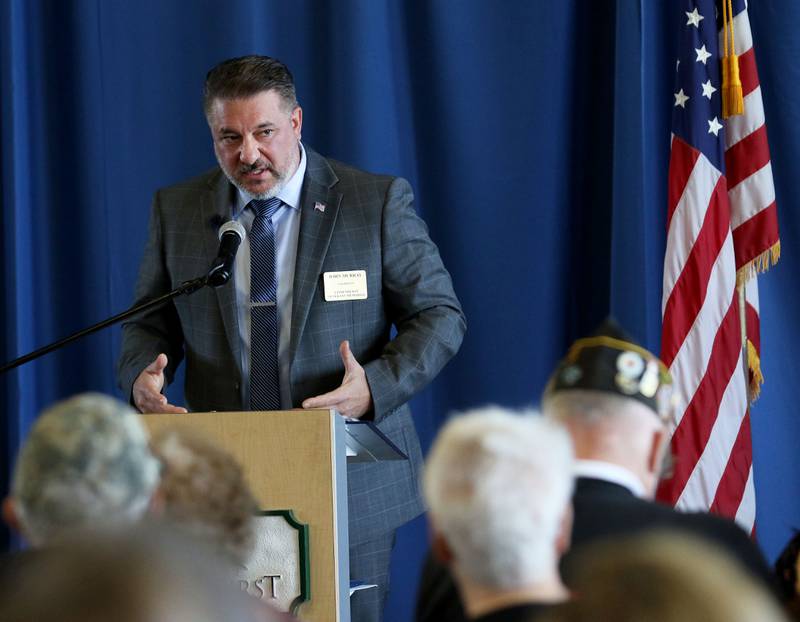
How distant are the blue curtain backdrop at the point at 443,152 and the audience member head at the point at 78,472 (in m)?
3.62

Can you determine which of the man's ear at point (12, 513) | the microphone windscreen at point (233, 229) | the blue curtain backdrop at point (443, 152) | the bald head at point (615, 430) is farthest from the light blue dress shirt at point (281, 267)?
the man's ear at point (12, 513)

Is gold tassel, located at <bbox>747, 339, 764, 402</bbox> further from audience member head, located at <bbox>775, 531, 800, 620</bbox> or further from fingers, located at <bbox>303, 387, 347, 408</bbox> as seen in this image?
audience member head, located at <bbox>775, 531, 800, 620</bbox>

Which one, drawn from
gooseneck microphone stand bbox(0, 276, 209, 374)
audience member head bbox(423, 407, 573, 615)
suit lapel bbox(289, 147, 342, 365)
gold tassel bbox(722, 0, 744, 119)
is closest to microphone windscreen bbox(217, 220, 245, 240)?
gooseneck microphone stand bbox(0, 276, 209, 374)

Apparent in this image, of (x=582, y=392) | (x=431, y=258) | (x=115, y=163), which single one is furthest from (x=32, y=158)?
(x=582, y=392)

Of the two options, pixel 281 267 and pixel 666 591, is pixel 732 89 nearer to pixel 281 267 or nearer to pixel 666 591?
pixel 281 267

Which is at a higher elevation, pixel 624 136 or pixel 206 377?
pixel 624 136

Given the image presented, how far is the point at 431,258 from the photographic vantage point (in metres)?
4.22

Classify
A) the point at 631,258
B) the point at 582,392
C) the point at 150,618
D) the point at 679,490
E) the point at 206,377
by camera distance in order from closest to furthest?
the point at 150,618
the point at 582,392
the point at 206,377
the point at 679,490
the point at 631,258

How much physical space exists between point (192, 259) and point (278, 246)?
0.92 feet

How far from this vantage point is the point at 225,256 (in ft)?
11.0

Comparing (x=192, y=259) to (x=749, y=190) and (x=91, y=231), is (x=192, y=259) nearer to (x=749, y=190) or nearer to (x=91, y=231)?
(x=91, y=231)

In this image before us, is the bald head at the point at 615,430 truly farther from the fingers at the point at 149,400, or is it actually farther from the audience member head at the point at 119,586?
the fingers at the point at 149,400

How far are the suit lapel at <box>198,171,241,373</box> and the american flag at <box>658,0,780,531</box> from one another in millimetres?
1606

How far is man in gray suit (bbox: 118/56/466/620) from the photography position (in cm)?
401
